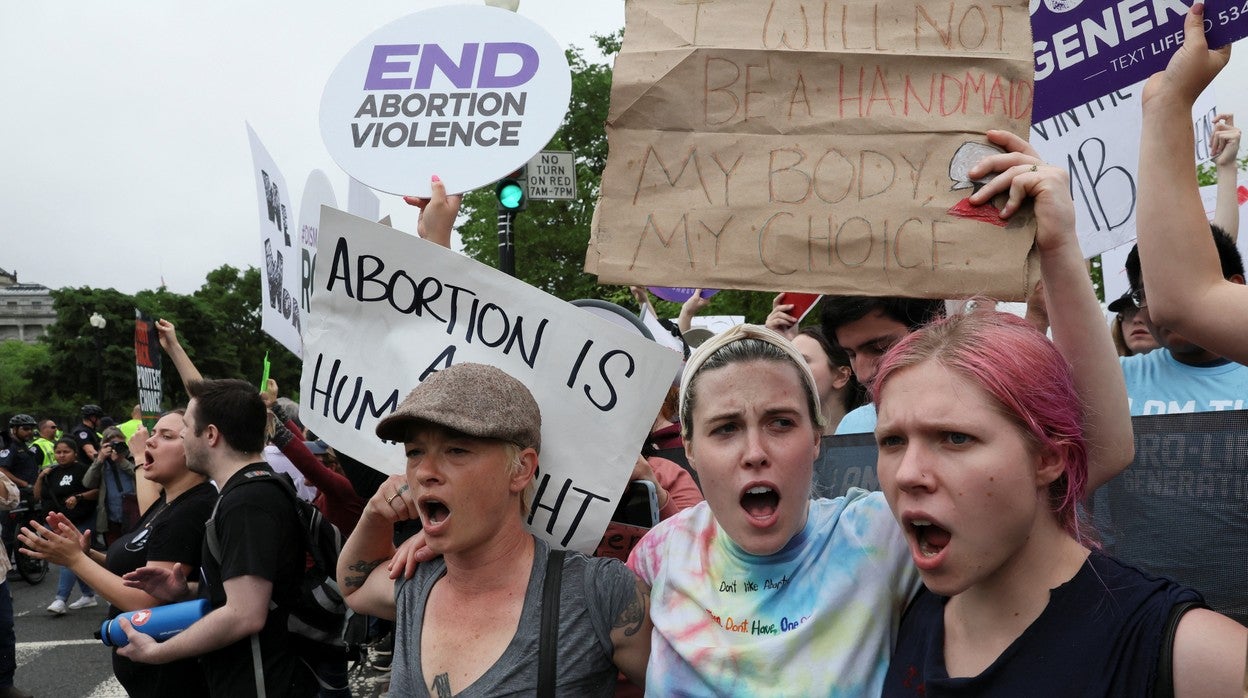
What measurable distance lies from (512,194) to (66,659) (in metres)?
5.80

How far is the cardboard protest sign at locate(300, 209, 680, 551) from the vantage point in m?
2.48

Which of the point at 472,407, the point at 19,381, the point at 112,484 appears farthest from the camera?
the point at 19,381

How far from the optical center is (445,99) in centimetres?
298

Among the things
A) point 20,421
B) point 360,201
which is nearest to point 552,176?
point 360,201

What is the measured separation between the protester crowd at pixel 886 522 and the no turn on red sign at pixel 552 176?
5.41 meters

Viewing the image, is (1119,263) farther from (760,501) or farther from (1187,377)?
(760,501)

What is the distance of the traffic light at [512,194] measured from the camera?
288 inches

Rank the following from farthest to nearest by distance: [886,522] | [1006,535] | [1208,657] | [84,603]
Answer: [84,603] < [886,522] < [1006,535] < [1208,657]

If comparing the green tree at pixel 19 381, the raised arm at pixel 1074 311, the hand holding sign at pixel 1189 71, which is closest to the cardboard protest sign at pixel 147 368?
the raised arm at pixel 1074 311

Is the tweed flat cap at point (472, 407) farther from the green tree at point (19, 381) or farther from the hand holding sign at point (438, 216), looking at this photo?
the green tree at point (19, 381)

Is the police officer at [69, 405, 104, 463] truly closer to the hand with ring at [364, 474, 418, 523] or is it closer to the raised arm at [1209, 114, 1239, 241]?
the hand with ring at [364, 474, 418, 523]

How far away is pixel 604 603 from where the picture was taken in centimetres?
217

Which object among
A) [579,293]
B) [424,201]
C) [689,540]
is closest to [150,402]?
[424,201]

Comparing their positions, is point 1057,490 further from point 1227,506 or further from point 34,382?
point 34,382
